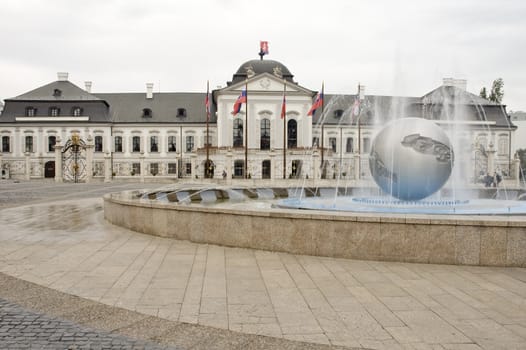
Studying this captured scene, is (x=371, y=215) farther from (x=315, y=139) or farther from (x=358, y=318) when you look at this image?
(x=315, y=139)

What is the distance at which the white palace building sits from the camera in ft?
206

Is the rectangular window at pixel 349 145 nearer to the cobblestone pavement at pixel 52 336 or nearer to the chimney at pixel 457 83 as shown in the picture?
the chimney at pixel 457 83

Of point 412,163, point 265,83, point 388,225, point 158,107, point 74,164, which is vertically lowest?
point 388,225

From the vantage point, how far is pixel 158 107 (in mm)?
69125

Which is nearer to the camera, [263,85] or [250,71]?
[263,85]

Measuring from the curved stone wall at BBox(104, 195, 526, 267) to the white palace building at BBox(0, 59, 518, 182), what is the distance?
49.6 metres

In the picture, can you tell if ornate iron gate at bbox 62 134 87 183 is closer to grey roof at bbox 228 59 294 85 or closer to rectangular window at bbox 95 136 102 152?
rectangular window at bbox 95 136 102 152

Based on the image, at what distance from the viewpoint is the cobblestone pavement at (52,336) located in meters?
4.44

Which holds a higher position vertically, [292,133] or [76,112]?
[76,112]

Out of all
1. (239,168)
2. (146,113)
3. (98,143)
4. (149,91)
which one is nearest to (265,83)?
(239,168)

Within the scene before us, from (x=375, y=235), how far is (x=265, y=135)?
56.8 m

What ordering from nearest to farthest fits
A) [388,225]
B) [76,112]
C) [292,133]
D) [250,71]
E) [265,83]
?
[388,225] → [265,83] → [250,71] → [292,133] → [76,112]

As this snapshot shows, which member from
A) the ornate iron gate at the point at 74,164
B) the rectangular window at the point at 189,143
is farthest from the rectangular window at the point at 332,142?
the ornate iron gate at the point at 74,164

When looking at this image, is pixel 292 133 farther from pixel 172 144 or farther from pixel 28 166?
pixel 28 166
